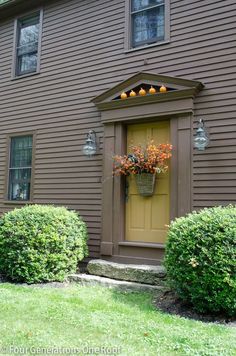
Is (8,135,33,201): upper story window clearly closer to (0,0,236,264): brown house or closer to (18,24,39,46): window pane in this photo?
(0,0,236,264): brown house

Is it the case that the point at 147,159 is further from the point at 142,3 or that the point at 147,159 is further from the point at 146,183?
the point at 142,3

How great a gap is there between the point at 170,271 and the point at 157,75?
3035mm

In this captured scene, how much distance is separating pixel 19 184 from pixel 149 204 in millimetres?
3350

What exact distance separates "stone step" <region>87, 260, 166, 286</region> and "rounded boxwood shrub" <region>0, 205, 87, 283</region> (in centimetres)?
39

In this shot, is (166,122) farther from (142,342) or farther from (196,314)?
(142,342)

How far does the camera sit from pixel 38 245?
514cm

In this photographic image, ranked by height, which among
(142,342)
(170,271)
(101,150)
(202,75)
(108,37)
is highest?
(108,37)

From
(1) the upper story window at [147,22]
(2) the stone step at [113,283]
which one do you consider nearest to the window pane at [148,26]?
(1) the upper story window at [147,22]

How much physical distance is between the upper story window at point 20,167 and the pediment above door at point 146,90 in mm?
2149

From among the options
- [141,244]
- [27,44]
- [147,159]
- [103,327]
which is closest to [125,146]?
[147,159]

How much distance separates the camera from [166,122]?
5.52 m

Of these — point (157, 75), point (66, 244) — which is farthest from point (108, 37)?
point (66, 244)

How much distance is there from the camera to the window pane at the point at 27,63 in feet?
25.3

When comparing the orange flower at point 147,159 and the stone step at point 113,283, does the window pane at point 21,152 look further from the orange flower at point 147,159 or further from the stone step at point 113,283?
the stone step at point 113,283
